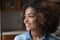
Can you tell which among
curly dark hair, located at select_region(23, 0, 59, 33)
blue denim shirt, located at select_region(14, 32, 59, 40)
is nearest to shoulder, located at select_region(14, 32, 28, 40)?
blue denim shirt, located at select_region(14, 32, 59, 40)

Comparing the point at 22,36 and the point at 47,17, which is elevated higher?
the point at 47,17

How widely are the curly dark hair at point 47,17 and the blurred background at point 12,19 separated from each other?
3 cm

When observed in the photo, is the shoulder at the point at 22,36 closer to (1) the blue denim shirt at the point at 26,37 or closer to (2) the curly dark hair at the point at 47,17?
(1) the blue denim shirt at the point at 26,37

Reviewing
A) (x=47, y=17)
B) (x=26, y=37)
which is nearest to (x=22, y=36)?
(x=26, y=37)

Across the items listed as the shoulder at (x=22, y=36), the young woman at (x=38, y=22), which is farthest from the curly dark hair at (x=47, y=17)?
the shoulder at (x=22, y=36)

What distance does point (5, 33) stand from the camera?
76 centimetres

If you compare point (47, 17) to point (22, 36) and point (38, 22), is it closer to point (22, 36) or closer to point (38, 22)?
point (38, 22)

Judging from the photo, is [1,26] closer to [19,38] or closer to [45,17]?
[19,38]

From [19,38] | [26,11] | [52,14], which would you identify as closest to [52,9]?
[52,14]

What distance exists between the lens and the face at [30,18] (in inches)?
28.4

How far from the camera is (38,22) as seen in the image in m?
0.73

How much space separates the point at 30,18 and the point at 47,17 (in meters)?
0.09

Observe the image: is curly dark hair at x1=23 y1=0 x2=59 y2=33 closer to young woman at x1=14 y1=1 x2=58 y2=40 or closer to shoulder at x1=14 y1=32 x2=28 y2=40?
young woman at x1=14 y1=1 x2=58 y2=40

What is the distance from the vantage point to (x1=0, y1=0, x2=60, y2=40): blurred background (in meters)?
0.75
